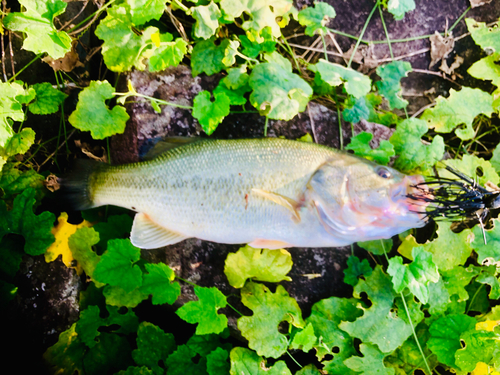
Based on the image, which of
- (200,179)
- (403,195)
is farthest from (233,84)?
(403,195)

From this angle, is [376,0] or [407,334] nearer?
[407,334]

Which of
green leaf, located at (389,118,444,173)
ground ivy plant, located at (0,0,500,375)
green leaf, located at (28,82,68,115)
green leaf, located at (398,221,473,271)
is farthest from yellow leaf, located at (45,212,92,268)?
green leaf, located at (398,221,473,271)

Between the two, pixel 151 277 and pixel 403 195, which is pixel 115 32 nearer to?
pixel 151 277

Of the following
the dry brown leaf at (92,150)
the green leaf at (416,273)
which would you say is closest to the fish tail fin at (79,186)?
the dry brown leaf at (92,150)

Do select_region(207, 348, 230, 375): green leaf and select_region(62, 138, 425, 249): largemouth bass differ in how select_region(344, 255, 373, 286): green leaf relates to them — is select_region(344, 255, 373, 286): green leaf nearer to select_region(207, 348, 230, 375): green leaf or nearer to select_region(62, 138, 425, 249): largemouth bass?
select_region(62, 138, 425, 249): largemouth bass

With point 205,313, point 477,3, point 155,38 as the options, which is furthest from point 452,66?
point 205,313

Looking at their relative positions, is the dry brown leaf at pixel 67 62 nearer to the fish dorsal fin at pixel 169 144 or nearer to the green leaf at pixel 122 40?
the green leaf at pixel 122 40
